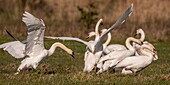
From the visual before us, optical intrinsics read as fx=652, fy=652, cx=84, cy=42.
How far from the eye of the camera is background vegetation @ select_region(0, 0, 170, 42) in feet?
96.4

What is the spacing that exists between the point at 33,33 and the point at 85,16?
17348 millimetres

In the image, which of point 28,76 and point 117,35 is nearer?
point 28,76

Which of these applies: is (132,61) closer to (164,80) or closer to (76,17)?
(164,80)

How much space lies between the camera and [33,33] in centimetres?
1373

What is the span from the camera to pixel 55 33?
2809 cm

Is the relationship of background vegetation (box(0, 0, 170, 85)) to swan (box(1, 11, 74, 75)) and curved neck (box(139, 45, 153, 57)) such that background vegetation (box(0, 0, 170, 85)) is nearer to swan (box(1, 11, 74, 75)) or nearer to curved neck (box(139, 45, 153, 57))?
swan (box(1, 11, 74, 75))

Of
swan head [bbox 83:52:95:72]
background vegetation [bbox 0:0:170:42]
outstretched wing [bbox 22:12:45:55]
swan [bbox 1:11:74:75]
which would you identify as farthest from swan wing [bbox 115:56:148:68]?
background vegetation [bbox 0:0:170:42]

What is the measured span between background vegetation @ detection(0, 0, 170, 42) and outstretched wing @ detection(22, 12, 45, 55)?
44.0ft

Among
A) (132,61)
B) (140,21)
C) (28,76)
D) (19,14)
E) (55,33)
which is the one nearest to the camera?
(28,76)

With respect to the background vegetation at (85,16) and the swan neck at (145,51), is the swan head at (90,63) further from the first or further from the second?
the background vegetation at (85,16)

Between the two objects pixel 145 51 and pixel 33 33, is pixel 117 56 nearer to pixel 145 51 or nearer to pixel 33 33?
pixel 145 51

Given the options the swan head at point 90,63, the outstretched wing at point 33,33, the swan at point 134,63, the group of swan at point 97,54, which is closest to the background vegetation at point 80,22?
the swan head at point 90,63

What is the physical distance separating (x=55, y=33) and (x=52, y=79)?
15242mm

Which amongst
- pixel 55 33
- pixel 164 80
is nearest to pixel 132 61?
pixel 164 80
